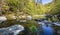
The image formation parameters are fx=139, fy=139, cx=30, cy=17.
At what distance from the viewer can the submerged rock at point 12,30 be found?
208 cm

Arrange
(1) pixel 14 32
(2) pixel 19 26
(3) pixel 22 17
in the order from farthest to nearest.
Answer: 1. (3) pixel 22 17
2. (2) pixel 19 26
3. (1) pixel 14 32

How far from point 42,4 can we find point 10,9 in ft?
1.89

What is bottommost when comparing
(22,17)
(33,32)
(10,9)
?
(33,32)

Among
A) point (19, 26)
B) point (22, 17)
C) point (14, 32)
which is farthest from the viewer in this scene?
point (22, 17)

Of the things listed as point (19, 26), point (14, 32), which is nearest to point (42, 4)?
point (19, 26)

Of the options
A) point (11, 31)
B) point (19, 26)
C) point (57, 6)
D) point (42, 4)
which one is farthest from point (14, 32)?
point (57, 6)

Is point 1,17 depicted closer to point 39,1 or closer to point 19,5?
point 19,5

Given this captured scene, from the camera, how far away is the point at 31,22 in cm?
231

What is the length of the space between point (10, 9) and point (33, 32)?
657mm

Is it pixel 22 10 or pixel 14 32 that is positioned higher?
pixel 22 10

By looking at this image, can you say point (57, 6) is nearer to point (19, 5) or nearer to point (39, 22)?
point (39, 22)

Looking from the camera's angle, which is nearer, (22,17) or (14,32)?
(14,32)

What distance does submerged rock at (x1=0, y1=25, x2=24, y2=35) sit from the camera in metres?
2.08

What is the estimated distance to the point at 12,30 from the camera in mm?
2146
